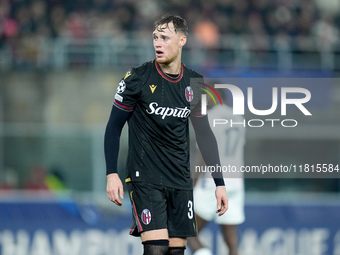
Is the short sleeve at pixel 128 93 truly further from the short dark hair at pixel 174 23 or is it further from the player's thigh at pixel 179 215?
the player's thigh at pixel 179 215

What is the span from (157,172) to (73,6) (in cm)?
1134

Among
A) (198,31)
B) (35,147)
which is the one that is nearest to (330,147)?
(198,31)

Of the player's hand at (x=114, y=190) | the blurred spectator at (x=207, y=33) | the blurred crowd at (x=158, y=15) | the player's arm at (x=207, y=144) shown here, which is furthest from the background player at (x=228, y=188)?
the blurred crowd at (x=158, y=15)

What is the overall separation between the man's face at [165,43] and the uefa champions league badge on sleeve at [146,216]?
46.6 inches

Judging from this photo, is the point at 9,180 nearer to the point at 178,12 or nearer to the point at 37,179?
the point at 37,179

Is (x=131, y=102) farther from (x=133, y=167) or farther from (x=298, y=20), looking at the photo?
(x=298, y=20)

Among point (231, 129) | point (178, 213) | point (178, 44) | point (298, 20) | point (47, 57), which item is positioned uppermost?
point (298, 20)

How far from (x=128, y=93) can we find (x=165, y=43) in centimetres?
50

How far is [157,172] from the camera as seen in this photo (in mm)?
6281

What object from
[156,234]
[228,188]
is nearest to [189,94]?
[156,234]

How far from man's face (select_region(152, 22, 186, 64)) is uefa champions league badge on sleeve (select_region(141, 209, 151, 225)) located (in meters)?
1.18

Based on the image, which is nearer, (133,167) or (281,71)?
(133,167)

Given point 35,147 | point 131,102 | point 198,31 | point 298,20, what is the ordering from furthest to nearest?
point 298,20, point 198,31, point 35,147, point 131,102

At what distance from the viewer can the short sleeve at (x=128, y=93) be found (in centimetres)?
615
